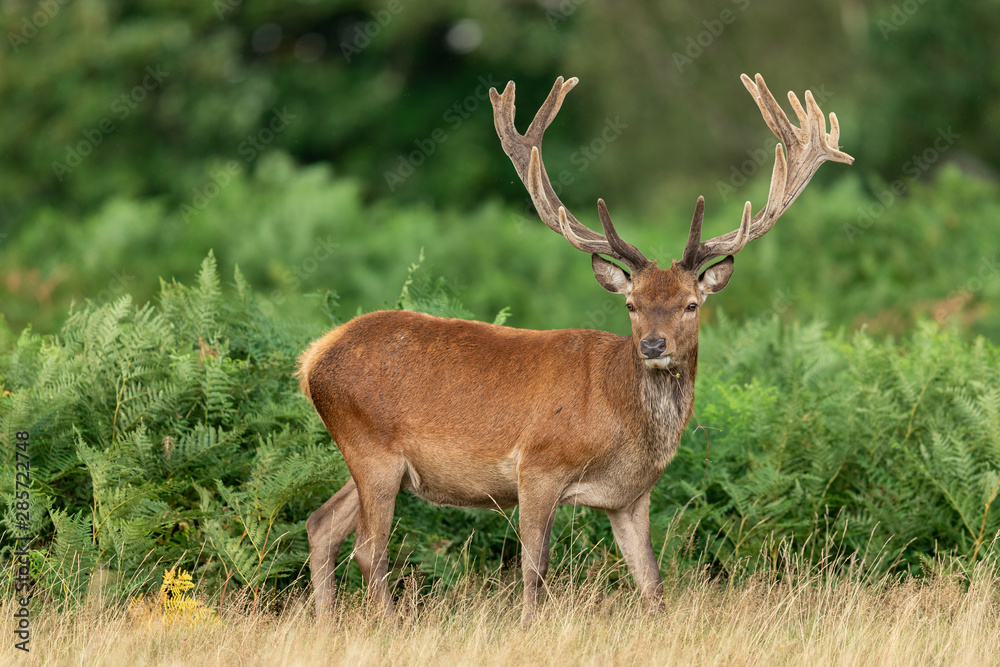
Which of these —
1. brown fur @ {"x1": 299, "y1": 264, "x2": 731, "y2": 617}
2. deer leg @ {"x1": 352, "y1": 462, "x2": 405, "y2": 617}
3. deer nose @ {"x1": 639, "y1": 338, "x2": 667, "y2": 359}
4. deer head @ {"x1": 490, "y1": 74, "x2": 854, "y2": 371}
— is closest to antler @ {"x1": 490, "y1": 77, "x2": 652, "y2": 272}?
deer head @ {"x1": 490, "y1": 74, "x2": 854, "y2": 371}

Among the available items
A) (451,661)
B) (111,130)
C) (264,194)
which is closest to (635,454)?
(451,661)

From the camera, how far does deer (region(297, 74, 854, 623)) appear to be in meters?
5.98

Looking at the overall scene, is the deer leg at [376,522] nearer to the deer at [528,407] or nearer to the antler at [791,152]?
the deer at [528,407]

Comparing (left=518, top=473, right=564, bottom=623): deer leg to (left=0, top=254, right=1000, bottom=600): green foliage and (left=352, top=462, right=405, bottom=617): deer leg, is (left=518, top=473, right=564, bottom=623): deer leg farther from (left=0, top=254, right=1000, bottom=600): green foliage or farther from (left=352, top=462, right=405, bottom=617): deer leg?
(left=352, top=462, right=405, bottom=617): deer leg

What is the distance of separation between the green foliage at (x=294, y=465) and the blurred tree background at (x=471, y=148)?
3.10m

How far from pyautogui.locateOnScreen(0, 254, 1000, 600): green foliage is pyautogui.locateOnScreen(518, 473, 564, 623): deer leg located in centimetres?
51

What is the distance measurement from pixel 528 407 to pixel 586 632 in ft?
3.84

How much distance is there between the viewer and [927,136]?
2278 cm

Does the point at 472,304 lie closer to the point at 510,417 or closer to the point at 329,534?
the point at 329,534

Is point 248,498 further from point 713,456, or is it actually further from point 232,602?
point 713,456

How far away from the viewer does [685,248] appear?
598 centimetres

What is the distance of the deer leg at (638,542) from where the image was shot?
247 inches

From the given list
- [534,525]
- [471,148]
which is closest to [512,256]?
[471,148]

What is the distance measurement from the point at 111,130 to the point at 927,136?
54.1 feet
